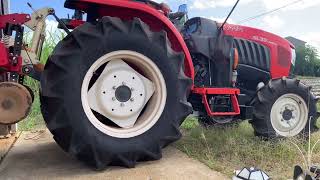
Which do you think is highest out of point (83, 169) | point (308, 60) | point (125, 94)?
point (125, 94)

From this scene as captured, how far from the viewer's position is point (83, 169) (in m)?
3.81

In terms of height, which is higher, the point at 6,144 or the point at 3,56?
the point at 3,56

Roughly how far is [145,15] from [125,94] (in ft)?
2.67

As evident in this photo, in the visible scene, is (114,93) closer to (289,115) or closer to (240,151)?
(240,151)

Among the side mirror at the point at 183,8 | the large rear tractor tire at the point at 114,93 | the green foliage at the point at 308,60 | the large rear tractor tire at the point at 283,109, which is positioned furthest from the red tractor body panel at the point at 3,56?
the green foliage at the point at 308,60

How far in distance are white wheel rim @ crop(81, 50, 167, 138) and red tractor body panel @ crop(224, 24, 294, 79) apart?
1765 millimetres

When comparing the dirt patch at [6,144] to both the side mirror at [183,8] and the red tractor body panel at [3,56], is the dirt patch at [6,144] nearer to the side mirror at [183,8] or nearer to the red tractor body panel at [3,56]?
the red tractor body panel at [3,56]

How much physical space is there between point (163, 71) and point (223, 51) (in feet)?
4.10

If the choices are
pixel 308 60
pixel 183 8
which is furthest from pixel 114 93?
pixel 308 60

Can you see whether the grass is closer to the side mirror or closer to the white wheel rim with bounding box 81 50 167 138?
the white wheel rim with bounding box 81 50 167 138

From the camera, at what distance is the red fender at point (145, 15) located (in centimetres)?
404

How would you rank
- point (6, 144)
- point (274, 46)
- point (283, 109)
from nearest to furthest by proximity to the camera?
point (283, 109), point (6, 144), point (274, 46)

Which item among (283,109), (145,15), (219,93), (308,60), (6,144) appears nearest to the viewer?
(145,15)

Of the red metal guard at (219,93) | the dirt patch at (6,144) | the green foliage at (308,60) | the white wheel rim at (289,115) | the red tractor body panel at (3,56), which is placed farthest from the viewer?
the green foliage at (308,60)
